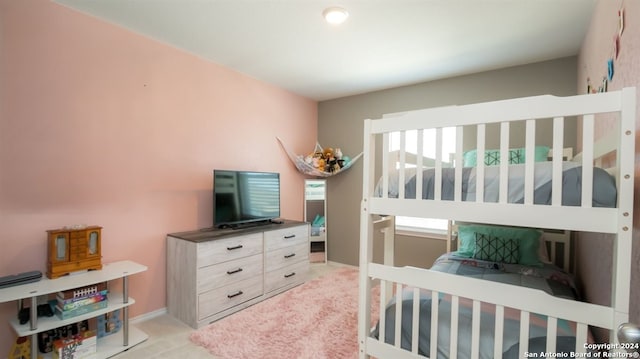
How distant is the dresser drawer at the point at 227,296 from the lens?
7.55 ft

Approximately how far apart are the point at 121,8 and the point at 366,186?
84.2 inches

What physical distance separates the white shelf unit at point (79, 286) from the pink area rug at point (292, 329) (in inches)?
18.1

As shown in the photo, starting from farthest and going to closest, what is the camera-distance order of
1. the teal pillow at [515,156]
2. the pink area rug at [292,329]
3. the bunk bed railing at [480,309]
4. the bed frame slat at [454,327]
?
1. the teal pillow at [515,156]
2. the pink area rug at [292,329]
3. the bed frame slat at [454,327]
4. the bunk bed railing at [480,309]

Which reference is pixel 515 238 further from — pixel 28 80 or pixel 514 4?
pixel 28 80

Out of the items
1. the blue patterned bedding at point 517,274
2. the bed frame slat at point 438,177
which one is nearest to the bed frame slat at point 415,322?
the bed frame slat at point 438,177

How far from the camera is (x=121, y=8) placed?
2014mm

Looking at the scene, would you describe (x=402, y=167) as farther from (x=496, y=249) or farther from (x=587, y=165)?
(x=496, y=249)

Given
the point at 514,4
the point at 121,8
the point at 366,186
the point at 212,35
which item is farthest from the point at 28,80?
the point at 514,4

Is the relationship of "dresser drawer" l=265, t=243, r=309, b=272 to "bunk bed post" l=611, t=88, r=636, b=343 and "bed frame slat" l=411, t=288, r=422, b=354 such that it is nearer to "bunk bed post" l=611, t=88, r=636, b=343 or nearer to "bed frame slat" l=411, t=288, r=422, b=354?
"bed frame slat" l=411, t=288, r=422, b=354

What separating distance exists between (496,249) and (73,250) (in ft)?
10.3

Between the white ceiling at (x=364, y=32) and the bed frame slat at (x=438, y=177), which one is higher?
the white ceiling at (x=364, y=32)

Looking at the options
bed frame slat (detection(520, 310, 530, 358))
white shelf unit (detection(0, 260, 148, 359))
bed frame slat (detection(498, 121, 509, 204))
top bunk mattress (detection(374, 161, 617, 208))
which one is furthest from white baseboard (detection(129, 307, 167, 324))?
bed frame slat (detection(498, 121, 509, 204))

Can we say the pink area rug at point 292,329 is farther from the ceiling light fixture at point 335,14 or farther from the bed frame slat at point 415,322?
the ceiling light fixture at point 335,14

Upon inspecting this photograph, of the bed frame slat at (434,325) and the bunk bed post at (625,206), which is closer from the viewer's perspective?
the bunk bed post at (625,206)
